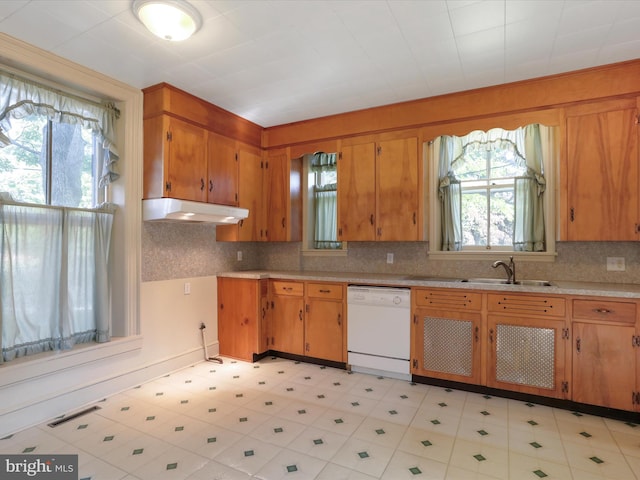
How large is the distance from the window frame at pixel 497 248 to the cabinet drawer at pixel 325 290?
1.07 meters

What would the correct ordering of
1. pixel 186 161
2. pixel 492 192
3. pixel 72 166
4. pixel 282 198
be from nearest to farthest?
pixel 72 166
pixel 186 161
pixel 492 192
pixel 282 198

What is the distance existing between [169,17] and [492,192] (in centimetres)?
319

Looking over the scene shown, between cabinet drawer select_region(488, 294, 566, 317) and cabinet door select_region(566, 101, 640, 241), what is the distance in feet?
2.07

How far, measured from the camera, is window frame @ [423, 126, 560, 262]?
330 cm

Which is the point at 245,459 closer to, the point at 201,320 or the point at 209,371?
the point at 209,371

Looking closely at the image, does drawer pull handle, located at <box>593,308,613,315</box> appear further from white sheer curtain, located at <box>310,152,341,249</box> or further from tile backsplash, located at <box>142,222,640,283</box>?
white sheer curtain, located at <box>310,152,341,249</box>

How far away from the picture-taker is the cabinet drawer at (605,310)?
2551mm

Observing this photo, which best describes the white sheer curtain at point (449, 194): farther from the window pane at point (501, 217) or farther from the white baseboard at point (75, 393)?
the white baseboard at point (75, 393)

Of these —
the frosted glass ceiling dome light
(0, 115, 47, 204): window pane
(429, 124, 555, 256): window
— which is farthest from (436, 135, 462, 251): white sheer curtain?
(0, 115, 47, 204): window pane

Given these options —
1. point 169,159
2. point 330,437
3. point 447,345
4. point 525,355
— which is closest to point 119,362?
point 169,159

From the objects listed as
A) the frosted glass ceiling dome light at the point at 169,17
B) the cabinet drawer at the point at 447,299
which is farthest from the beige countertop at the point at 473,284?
→ the frosted glass ceiling dome light at the point at 169,17

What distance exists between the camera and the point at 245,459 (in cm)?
212

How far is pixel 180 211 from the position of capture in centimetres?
307

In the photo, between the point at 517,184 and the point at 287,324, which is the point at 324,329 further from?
the point at 517,184
